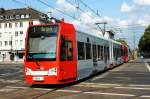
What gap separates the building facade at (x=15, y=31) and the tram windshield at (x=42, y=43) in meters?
79.7

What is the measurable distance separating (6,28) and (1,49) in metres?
5.89

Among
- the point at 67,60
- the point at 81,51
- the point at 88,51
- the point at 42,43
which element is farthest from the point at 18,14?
the point at 42,43

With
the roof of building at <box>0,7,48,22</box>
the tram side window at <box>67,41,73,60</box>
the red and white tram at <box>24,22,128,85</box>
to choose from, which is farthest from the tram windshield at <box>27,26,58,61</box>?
the roof of building at <box>0,7,48,22</box>

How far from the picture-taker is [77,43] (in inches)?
762

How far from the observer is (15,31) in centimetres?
10194

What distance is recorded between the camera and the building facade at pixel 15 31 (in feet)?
325

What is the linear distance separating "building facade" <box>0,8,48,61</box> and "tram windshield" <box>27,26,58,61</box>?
3137 inches

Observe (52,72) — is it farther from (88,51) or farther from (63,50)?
(88,51)

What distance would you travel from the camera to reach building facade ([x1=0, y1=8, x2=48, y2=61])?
99125 millimetres

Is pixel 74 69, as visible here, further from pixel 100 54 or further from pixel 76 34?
pixel 100 54

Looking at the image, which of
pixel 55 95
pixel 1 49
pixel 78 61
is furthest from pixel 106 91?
pixel 1 49

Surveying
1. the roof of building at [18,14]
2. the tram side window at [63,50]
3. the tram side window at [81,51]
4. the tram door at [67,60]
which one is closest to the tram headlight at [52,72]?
the tram door at [67,60]

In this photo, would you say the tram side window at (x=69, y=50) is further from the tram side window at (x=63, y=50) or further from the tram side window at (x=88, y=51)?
the tram side window at (x=88, y=51)

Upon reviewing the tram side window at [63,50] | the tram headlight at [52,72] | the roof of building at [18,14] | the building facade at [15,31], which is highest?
the roof of building at [18,14]
